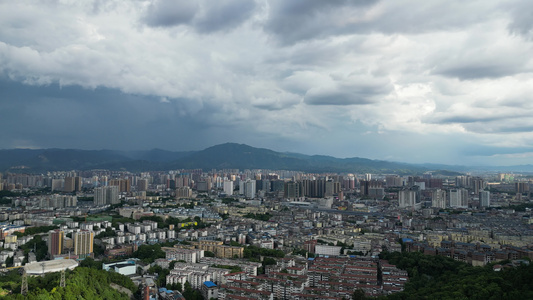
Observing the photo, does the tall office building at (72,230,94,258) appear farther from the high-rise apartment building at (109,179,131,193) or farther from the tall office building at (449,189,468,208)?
the tall office building at (449,189,468,208)

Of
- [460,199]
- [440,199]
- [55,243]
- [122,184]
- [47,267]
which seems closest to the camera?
[47,267]

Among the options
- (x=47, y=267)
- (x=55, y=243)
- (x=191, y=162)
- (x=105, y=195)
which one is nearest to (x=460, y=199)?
(x=105, y=195)

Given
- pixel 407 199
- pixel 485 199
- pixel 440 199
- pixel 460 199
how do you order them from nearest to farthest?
pixel 485 199 < pixel 460 199 < pixel 440 199 < pixel 407 199

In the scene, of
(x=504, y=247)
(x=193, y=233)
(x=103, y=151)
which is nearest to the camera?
(x=504, y=247)

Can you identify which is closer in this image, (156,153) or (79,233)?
(79,233)

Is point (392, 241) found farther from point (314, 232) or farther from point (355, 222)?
point (355, 222)

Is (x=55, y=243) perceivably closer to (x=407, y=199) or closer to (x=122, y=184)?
(x=407, y=199)

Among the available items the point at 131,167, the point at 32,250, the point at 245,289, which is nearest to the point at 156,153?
the point at 131,167
